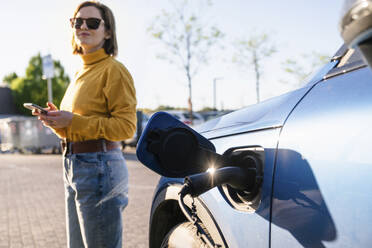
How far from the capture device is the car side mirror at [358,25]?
1.62 feet

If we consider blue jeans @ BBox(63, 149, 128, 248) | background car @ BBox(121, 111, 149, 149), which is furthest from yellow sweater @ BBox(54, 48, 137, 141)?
background car @ BBox(121, 111, 149, 149)

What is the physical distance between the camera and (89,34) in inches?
83.1

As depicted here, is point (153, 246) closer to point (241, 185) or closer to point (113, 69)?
point (113, 69)

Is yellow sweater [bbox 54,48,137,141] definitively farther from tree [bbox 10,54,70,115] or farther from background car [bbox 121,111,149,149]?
tree [bbox 10,54,70,115]

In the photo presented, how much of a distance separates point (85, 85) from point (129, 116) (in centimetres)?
27

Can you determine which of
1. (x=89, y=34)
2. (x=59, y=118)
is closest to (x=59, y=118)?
(x=59, y=118)

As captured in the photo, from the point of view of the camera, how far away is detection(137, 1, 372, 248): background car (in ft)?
2.64

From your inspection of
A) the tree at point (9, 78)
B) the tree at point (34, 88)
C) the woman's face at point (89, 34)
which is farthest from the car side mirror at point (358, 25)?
the tree at point (9, 78)

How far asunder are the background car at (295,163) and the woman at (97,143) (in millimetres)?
666

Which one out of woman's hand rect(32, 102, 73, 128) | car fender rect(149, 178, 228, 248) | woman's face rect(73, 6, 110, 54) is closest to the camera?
car fender rect(149, 178, 228, 248)

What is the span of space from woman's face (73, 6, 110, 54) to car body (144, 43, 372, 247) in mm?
1118

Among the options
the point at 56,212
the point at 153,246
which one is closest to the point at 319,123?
the point at 153,246

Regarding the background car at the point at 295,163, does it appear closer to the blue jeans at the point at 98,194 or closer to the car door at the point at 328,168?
the car door at the point at 328,168

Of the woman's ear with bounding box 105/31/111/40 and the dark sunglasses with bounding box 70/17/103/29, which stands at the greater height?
the dark sunglasses with bounding box 70/17/103/29
